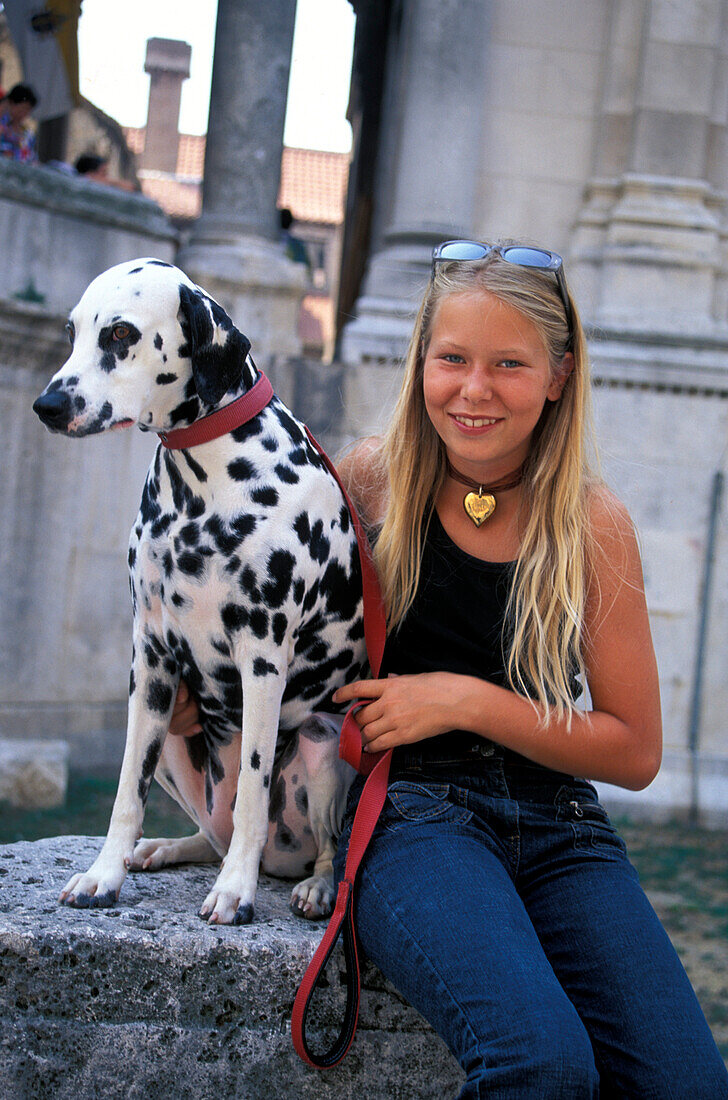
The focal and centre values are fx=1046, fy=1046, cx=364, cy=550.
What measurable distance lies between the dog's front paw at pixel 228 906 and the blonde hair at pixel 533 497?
0.72 m

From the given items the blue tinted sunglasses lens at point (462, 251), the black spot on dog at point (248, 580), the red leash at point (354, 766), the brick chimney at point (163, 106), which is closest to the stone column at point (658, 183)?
the blue tinted sunglasses lens at point (462, 251)

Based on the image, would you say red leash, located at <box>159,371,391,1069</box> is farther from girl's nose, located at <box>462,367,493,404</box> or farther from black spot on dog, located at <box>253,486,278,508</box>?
girl's nose, located at <box>462,367,493,404</box>

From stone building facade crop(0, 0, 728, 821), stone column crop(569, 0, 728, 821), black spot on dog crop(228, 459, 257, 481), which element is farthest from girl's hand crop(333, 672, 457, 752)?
stone column crop(569, 0, 728, 821)

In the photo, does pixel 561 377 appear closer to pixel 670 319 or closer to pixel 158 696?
pixel 158 696

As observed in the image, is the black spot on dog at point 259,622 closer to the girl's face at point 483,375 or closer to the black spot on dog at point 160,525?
the black spot on dog at point 160,525

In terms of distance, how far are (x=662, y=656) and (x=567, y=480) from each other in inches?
223

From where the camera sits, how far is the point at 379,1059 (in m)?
2.34

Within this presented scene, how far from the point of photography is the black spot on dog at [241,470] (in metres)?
2.33

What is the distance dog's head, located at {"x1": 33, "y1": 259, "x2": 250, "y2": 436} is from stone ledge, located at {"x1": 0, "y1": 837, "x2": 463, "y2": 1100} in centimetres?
108

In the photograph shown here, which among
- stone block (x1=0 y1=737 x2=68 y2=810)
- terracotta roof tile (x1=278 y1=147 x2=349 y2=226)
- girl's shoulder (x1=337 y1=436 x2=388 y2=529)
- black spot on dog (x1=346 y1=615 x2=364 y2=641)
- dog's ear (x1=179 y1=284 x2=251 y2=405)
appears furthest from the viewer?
terracotta roof tile (x1=278 y1=147 x2=349 y2=226)

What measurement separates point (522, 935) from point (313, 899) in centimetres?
65

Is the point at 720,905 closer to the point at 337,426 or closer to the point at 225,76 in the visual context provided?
the point at 337,426

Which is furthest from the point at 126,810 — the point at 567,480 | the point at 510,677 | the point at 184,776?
the point at 567,480

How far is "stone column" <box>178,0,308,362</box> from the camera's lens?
7719 mm
